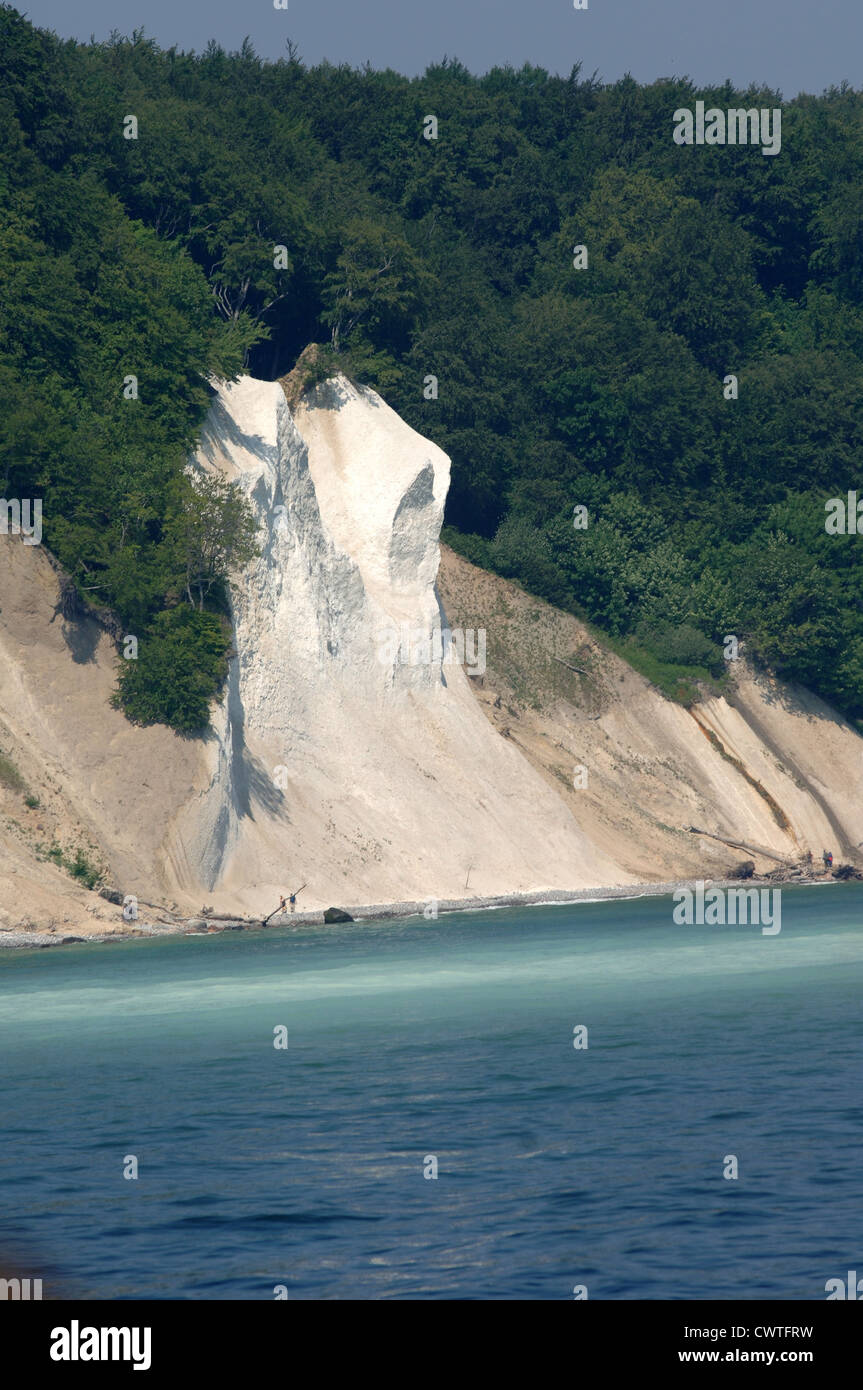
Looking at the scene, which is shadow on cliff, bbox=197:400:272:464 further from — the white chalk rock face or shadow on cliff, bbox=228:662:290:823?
shadow on cliff, bbox=228:662:290:823

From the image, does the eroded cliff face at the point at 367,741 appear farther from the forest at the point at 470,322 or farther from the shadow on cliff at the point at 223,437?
the forest at the point at 470,322

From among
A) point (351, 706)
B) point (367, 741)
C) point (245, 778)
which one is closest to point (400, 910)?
point (245, 778)

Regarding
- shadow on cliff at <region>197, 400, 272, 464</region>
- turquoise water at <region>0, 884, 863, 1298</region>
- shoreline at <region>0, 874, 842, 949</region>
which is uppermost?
shadow on cliff at <region>197, 400, 272, 464</region>

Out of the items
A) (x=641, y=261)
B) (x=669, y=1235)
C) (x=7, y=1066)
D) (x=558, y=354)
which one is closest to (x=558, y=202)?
(x=641, y=261)

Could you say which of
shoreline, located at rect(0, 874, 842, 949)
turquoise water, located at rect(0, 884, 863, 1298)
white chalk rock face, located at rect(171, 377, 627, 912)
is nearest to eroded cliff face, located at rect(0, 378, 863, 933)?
white chalk rock face, located at rect(171, 377, 627, 912)

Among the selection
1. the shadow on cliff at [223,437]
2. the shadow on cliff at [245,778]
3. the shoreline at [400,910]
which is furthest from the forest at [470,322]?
the shoreline at [400,910]

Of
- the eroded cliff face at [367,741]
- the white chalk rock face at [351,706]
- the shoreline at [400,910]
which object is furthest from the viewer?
the white chalk rock face at [351,706]

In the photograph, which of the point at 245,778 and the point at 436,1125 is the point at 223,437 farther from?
the point at 436,1125
